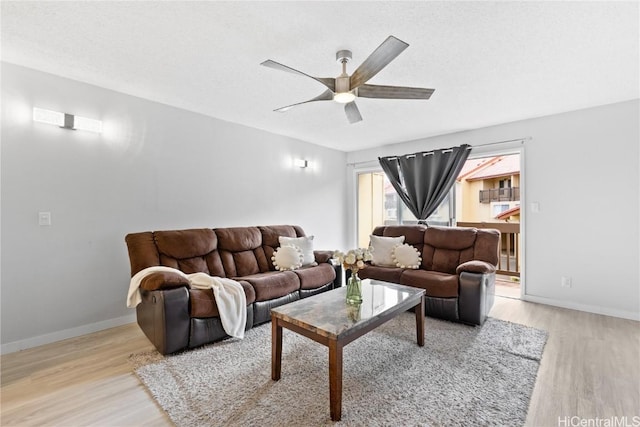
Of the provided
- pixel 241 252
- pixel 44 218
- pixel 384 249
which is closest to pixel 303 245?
pixel 241 252

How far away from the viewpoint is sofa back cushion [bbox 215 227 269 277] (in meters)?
3.39

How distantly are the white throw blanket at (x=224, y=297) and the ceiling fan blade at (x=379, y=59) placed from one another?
6.56 ft

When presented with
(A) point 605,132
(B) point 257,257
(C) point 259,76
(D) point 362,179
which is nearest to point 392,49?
(C) point 259,76

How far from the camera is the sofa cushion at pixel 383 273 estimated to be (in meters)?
3.41

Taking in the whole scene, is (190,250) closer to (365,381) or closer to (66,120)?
(66,120)

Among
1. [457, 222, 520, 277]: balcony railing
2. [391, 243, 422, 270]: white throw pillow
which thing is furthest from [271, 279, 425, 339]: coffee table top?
[457, 222, 520, 277]: balcony railing

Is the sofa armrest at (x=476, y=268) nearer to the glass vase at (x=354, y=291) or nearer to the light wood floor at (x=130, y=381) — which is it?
the light wood floor at (x=130, y=381)

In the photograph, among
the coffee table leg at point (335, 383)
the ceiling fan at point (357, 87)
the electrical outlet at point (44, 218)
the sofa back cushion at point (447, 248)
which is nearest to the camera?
the coffee table leg at point (335, 383)

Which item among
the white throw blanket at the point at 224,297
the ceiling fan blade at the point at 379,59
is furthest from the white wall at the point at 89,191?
the ceiling fan blade at the point at 379,59

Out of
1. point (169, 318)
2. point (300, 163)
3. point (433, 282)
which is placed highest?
point (300, 163)

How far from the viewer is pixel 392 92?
2.23 m

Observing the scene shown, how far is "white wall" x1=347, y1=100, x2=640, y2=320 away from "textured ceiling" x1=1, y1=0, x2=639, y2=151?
33 centimetres

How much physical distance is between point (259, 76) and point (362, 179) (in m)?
3.72

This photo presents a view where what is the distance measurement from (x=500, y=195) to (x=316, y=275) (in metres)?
4.91
